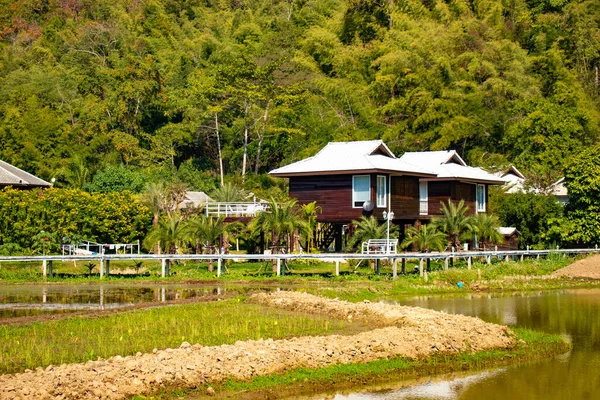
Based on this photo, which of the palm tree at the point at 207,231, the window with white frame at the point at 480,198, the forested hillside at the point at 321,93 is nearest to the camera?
the palm tree at the point at 207,231

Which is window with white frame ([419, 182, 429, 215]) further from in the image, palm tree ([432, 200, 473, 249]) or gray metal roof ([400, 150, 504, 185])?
palm tree ([432, 200, 473, 249])

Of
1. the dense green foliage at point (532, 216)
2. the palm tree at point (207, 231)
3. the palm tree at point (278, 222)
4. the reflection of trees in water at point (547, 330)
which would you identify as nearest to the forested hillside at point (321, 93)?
the dense green foliage at point (532, 216)

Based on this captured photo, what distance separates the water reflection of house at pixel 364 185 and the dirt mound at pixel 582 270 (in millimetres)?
9204

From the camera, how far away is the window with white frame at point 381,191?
46531mm

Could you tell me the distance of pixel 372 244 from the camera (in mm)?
41062

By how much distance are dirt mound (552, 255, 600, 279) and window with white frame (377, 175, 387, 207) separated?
30.2 ft

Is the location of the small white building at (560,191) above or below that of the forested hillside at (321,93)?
below

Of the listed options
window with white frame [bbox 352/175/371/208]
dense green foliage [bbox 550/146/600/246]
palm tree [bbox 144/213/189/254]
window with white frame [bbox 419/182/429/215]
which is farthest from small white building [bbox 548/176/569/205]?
palm tree [bbox 144/213/189/254]

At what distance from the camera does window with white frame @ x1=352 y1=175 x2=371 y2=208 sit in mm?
46062

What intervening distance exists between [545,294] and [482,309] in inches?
283

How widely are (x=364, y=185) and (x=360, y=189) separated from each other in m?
0.30

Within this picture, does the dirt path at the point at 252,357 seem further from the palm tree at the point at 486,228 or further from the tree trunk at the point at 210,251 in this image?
the palm tree at the point at 486,228

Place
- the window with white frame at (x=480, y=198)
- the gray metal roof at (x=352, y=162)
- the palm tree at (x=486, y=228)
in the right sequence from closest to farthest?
the gray metal roof at (x=352, y=162) → the palm tree at (x=486, y=228) → the window with white frame at (x=480, y=198)

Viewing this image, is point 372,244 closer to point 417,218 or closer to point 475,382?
point 417,218
